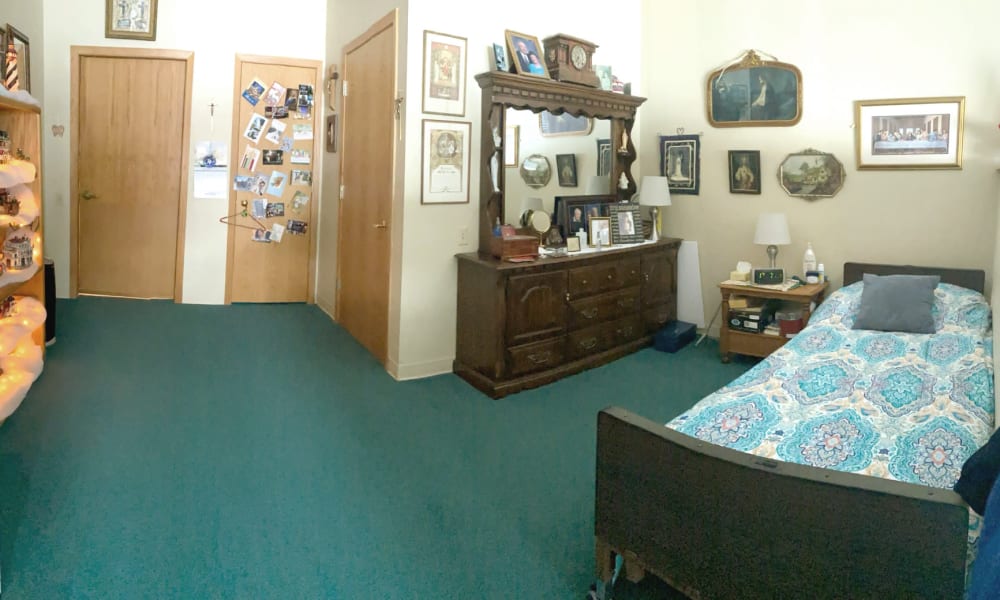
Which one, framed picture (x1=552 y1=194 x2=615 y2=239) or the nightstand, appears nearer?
the nightstand

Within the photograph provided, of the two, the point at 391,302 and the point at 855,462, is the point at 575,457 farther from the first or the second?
the point at 391,302

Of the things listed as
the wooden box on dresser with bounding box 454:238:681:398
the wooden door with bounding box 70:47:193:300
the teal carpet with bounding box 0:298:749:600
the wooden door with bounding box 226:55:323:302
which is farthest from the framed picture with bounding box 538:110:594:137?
the wooden door with bounding box 70:47:193:300

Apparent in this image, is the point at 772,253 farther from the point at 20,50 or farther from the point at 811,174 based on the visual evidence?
the point at 20,50

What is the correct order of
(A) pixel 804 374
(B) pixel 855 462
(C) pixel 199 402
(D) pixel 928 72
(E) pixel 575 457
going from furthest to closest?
(D) pixel 928 72 < (C) pixel 199 402 < (E) pixel 575 457 < (A) pixel 804 374 < (B) pixel 855 462

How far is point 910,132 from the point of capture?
408 centimetres

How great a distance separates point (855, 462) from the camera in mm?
1985

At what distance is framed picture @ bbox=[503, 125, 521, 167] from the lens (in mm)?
4121

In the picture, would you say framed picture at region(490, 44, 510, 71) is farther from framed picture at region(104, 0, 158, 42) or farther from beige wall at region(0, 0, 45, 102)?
beige wall at region(0, 0, 45, 102)

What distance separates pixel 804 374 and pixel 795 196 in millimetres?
2233

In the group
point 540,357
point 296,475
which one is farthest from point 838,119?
point 296,475

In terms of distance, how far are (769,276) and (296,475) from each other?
10.6 ft

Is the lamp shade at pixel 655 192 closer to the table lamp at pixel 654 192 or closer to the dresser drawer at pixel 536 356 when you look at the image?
the table lamp at pixel 654 192

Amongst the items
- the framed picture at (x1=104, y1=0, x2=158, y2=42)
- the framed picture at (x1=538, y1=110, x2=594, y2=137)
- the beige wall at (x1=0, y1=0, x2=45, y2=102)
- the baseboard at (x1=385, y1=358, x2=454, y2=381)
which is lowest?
the baseboard at (x1=385, y1=358, x2=454, y2=381)

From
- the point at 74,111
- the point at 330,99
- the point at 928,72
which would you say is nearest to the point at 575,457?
the point at 928,72
